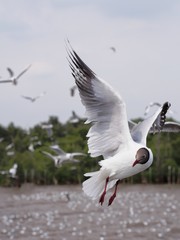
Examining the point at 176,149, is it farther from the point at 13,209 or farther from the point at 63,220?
the point at 63,220

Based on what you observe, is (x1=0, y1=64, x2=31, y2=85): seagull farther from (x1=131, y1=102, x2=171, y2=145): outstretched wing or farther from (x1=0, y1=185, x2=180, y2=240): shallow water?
(x1=131, y1=102, x2=171, y2=145): outstretched wing

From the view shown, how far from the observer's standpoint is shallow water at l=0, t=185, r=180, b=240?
2875 centimetres

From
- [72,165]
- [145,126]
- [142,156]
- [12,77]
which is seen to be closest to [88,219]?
[12,77]

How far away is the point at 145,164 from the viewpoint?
8703 millimetres

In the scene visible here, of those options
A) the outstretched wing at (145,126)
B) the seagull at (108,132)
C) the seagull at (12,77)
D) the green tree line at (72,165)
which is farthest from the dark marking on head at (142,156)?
the green tree line at (72,165)

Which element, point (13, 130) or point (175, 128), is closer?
point (175, 128)

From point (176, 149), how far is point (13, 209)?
115 feet

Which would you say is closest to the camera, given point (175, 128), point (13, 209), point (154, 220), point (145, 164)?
point (145, 164)

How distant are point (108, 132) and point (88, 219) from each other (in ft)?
83.4

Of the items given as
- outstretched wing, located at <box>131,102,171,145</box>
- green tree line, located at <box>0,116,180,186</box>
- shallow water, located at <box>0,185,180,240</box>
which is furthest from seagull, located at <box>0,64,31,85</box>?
green tree line, located at <box>0,116,180,186</box>

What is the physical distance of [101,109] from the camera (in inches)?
358

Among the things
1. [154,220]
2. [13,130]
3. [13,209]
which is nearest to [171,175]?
[13,130]

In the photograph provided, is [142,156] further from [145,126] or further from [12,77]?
[12,77]

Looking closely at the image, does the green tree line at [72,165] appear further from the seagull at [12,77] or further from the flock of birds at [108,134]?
the flock of birds at [108,134]
